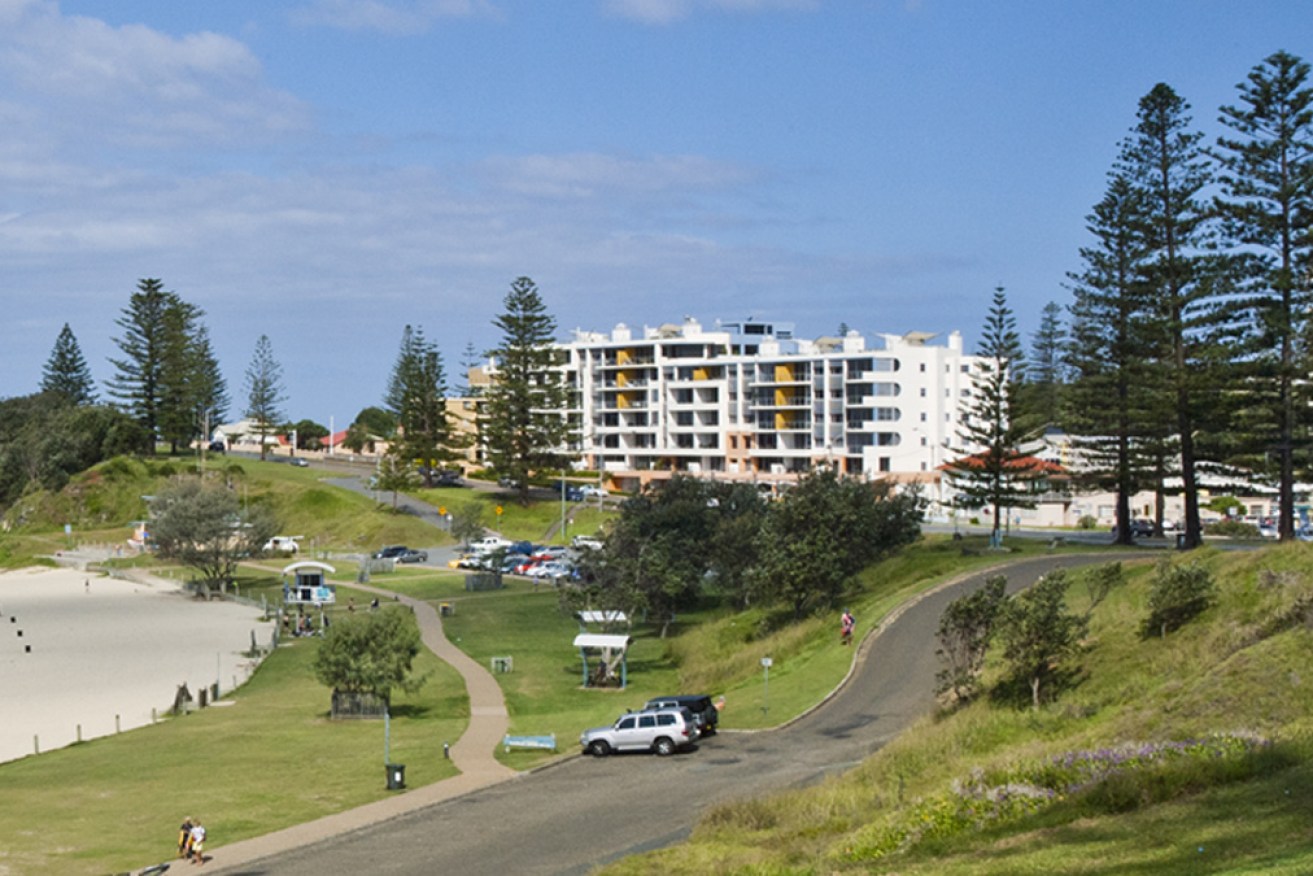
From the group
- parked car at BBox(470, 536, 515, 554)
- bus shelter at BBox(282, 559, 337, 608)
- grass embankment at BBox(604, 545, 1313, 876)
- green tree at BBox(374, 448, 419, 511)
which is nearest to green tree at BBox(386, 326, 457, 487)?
green tree at BBox(374, 448, 419, 511)

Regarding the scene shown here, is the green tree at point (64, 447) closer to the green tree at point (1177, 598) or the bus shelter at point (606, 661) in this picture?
the bus shelter at point (606, 661)

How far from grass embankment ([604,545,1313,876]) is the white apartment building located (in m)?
61.2

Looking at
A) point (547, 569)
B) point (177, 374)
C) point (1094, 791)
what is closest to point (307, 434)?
point (177, 374)

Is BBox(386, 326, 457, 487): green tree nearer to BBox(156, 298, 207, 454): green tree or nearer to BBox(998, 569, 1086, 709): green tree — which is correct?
BBox(156, 298, 207, 454): green tree

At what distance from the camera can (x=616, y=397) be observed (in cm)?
11406

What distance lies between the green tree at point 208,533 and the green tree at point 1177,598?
5163 centimetres

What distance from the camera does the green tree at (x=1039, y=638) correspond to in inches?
1086

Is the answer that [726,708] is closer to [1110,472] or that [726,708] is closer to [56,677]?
[56,677]

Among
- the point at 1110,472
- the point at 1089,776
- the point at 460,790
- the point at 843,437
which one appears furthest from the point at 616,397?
the point at 1089,776

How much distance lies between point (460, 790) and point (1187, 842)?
49.7ft

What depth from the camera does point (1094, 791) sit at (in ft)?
53.2

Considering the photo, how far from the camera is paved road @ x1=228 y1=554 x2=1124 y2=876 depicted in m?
20.3

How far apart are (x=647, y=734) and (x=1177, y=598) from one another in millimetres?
11735

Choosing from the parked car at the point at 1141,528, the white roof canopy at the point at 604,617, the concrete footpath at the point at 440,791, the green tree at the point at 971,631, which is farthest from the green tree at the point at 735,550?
the parked car at the point at 1141,528
